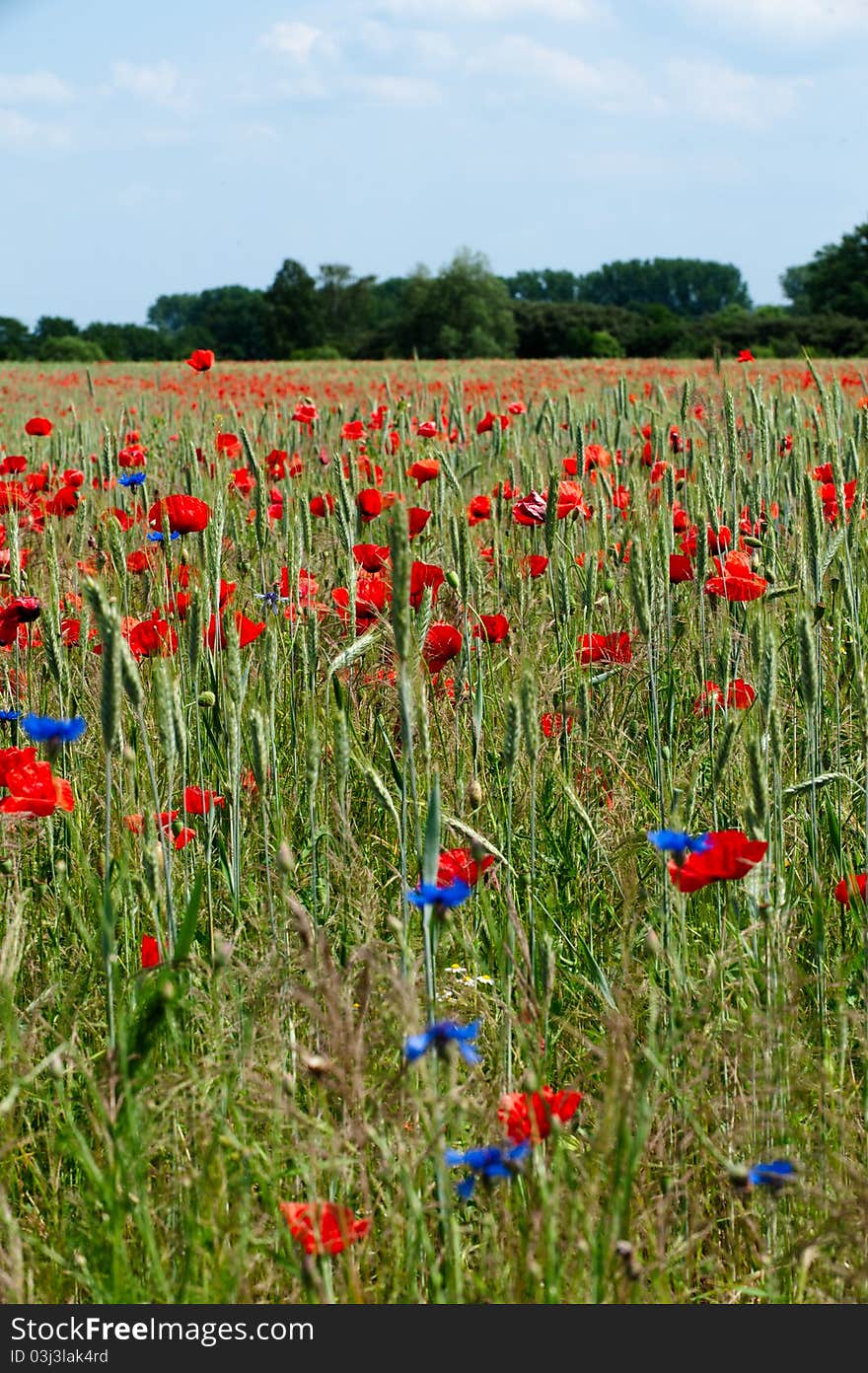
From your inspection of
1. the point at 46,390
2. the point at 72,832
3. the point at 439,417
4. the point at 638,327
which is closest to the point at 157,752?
the point at 72,832

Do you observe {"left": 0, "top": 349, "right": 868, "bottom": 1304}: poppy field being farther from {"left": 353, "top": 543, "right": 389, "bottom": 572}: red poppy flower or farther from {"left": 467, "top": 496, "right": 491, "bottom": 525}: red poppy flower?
{"left": 467, "top": 496, "right": 491, "bottom": 525}: red poppy flower

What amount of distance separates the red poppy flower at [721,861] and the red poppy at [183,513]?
110 cm

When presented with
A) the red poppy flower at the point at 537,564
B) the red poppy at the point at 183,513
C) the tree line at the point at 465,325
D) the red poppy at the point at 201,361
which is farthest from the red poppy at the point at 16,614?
the tree line at the point at 465,325

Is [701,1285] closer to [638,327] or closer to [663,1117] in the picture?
[663,1117]

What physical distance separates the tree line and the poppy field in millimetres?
12594

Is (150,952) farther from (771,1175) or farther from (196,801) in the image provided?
(771,1175)

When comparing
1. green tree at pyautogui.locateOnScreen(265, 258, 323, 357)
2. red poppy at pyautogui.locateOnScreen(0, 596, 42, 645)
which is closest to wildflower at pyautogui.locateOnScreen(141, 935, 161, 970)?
red poppy at pyautogui.locateOnScreen(0, 596, 42, 645)

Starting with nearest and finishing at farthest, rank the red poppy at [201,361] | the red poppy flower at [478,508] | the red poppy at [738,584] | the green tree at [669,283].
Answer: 1. the red poppy at [738,584]
2. the red poppy flower at [478,508]
3. the red poppy at [201,361]
4. the green tree at [669,283]

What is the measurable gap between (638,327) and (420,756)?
143ft

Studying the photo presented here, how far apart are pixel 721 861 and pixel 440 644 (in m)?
0.83

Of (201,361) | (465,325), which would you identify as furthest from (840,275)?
(201,361)

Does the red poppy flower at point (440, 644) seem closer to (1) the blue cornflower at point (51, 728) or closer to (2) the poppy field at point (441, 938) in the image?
(2) the poppy field at point (441, 938)

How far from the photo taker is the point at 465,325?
4225 cm

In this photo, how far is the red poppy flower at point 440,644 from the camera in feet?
5.94
